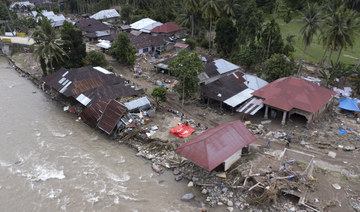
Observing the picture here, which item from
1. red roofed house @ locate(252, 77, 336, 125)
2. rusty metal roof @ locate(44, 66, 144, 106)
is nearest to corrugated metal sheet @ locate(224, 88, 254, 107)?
red roofed house @ locate(252, 77, 336, 125)

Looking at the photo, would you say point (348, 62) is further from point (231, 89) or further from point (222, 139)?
point (222, 139)

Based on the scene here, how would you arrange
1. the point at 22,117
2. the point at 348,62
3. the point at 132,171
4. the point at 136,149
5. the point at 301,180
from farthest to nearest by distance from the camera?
the point at 348,62 < the point at 22,117 < the point at 136,149 < the point at 132,171 < the point at 301,180

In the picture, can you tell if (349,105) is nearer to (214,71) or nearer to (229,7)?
(214,71)

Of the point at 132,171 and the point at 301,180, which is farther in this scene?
the point at 132,171

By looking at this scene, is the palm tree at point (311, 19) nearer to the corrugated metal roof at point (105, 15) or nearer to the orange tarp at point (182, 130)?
the orange tarp at point (182, 130)

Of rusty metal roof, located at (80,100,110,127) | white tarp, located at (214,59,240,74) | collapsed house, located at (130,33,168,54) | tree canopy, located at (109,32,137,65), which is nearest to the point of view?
rusty metal roof, located at (80,100,110,127)

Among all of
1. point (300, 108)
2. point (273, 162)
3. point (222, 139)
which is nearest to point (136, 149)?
point (222, 139)

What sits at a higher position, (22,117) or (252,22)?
(252,22)

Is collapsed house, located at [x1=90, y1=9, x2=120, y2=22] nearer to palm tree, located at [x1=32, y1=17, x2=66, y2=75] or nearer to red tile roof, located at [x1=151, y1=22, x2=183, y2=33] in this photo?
red tile roof, located at [x1=151, y1=22, x2=183, y2=33]
